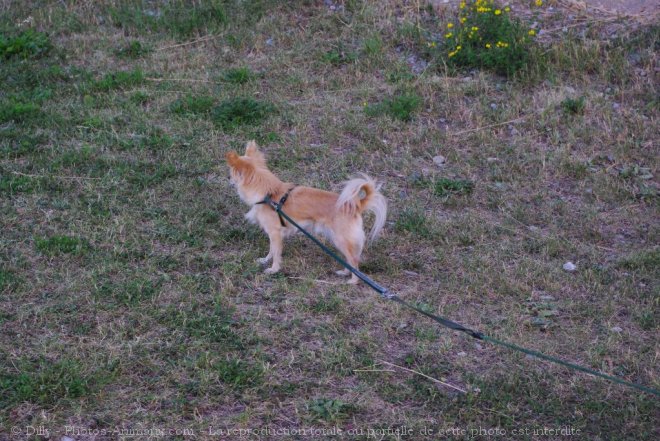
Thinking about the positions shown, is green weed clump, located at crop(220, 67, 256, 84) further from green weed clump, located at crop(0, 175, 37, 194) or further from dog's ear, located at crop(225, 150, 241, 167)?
dog's ear, located at crop(225, 150, 241, 167)

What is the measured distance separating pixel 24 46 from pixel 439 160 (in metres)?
5.12

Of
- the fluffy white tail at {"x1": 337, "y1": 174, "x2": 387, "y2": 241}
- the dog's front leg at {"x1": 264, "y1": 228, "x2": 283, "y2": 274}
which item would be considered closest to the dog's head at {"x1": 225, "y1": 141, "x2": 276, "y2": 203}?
the dog's front leg at {"x1": 264, "y1": 228, "x2": 283, "y2": 274}

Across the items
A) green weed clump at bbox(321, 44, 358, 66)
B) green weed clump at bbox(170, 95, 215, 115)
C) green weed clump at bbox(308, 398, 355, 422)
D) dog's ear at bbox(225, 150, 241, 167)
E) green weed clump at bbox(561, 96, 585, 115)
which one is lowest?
green weed clump at bbox(308, 398, 355, 422)

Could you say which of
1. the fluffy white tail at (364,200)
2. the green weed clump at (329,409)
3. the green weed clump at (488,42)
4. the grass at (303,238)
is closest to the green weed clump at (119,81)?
the grass at (303,238)

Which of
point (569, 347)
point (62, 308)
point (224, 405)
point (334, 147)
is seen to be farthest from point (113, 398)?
point (334, 147)

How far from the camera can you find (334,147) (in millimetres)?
7930

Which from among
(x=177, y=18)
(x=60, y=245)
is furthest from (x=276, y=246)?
(x=177, y=18)

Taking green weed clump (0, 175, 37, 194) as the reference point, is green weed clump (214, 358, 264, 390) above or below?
below

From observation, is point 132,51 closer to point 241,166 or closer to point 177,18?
point 177,18

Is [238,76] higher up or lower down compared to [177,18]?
lower down

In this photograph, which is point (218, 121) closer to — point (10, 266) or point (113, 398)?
point (10, 266)

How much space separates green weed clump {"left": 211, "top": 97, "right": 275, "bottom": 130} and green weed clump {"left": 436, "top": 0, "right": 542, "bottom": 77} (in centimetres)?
244

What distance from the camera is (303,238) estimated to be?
257 inches

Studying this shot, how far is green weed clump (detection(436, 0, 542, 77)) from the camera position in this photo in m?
9.02
